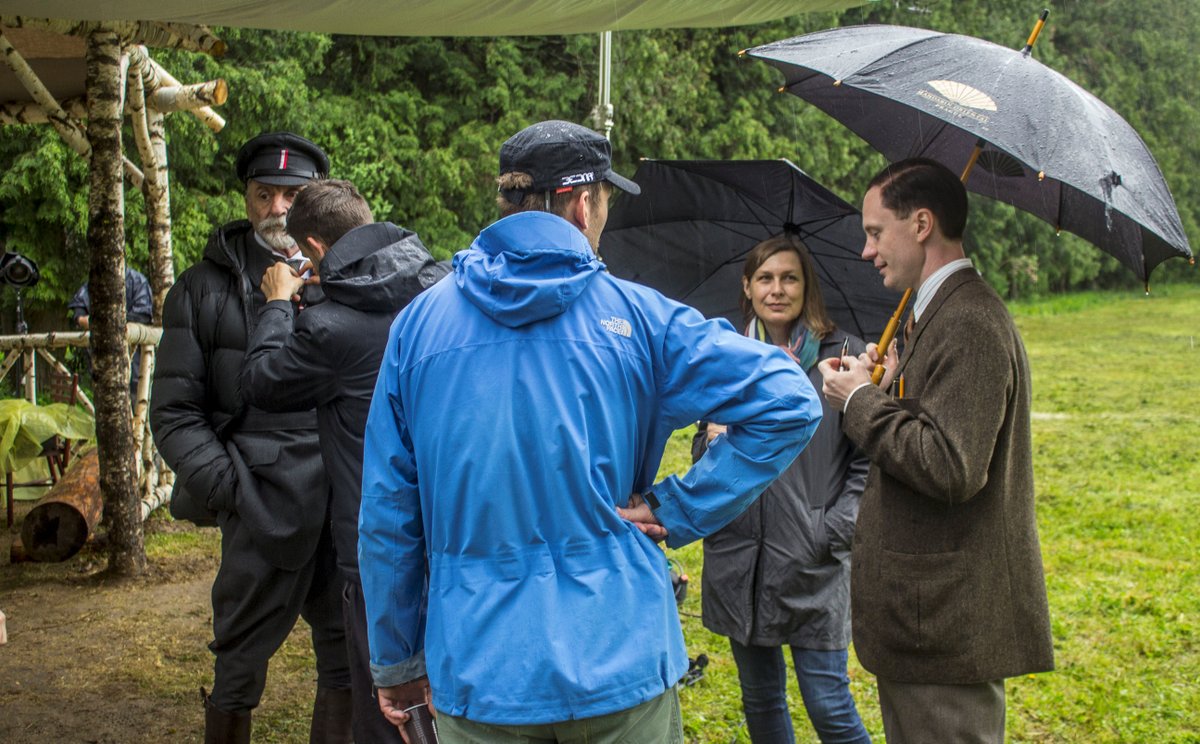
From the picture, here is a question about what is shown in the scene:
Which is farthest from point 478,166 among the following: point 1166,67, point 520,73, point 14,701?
point 1166,67

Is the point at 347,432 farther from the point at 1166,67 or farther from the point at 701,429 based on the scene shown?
the point at 1166,67

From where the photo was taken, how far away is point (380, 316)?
9.68 feet

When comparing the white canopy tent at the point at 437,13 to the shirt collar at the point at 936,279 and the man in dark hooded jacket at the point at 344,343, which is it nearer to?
the man in dark hooded jacket at the point at 344,343

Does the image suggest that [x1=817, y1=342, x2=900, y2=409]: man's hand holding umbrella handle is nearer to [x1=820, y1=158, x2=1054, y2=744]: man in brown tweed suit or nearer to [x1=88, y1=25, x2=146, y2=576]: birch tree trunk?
[x1=820, y1=158, x2=1054, y2=744]: man in brown tweed suit

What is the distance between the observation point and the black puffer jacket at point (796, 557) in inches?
137

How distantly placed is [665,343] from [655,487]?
0.26 meters

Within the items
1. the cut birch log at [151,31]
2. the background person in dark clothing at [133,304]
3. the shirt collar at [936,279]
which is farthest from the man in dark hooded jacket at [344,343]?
the background person in dark clothing at [133,304]

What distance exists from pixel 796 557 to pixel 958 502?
1069 millimetres

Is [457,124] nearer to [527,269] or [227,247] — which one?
[227,247]

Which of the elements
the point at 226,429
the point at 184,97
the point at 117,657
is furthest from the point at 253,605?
the point at 184,97

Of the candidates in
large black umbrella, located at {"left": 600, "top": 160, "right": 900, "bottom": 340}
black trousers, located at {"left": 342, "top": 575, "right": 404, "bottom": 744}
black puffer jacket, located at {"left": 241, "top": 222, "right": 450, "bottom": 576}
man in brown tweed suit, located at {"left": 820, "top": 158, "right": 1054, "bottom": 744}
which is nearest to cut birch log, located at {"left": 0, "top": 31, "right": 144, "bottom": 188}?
large black umbrella, located at {"left": 600, "top": 160, "right": 900, "bottom": 340}

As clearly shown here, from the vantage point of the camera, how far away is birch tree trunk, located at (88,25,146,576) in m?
6.08

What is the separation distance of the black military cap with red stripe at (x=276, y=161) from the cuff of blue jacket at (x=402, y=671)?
6.43 ft

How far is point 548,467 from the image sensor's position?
197cm
